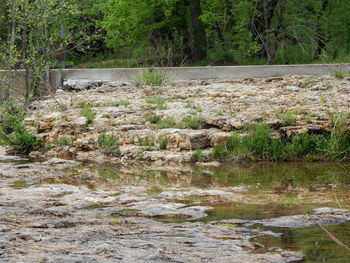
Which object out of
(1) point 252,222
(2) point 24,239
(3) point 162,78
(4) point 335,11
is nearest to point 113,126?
(3) point 162,78

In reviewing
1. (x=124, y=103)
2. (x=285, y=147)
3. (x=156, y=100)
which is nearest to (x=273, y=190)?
(x=285, y=147)

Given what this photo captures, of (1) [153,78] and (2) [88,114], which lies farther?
(1) [153,78]

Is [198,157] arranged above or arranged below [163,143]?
below

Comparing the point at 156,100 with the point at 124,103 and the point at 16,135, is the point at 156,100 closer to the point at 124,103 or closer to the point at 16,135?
the point at 124,103

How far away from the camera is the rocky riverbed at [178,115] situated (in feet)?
47.0

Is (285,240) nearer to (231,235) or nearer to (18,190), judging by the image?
(231,235)

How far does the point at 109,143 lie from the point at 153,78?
5.14 m

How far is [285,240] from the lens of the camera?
6.62 meters

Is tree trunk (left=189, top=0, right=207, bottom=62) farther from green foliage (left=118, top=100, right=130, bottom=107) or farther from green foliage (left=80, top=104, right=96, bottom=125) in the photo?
green foliage (left=80, top=104, right=96, bottom=125)

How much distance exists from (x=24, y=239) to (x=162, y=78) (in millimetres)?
13625

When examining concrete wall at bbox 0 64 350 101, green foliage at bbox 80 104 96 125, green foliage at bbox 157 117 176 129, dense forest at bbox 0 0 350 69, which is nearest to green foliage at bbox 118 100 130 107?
green foliage at bbox 80 104 96 125

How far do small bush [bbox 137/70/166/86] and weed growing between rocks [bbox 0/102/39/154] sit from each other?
390 centimetres

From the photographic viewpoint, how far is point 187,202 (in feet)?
30.5

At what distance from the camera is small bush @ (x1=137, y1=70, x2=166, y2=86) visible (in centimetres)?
1966
